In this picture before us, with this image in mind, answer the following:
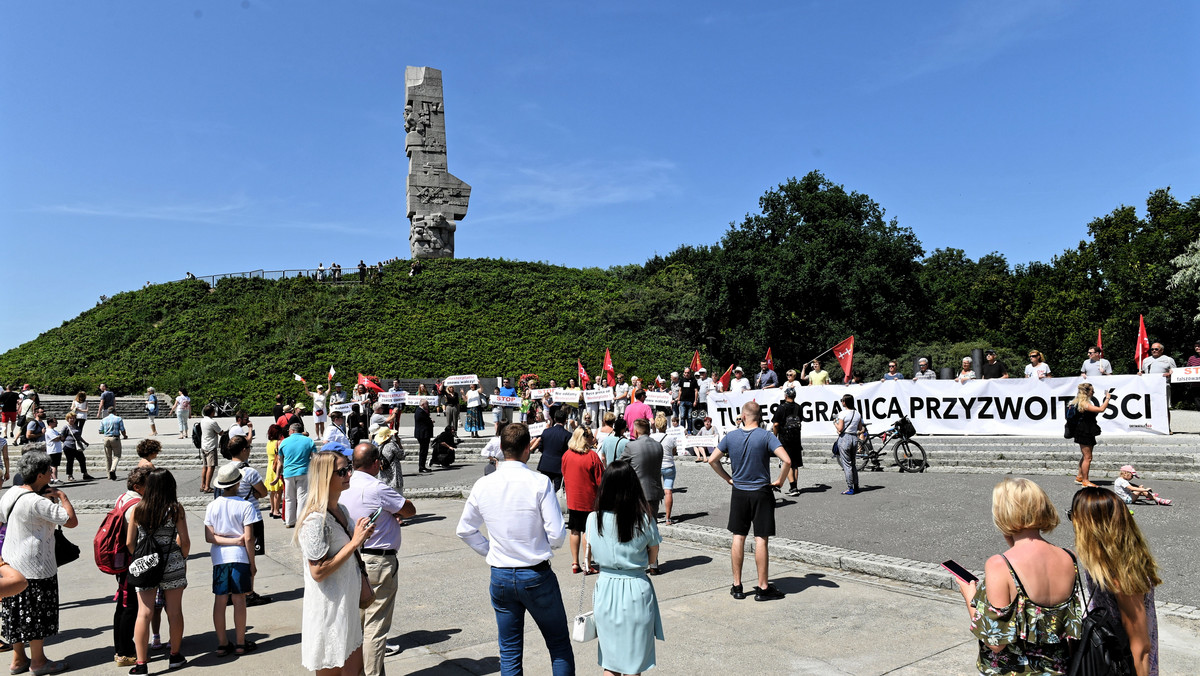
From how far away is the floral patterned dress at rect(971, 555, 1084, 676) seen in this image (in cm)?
325

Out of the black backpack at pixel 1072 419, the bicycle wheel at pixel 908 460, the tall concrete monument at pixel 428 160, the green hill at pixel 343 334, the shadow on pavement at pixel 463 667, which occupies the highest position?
the tall concrete monument at pixel 428 160

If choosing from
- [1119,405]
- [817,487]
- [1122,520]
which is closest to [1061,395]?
[1119,405]

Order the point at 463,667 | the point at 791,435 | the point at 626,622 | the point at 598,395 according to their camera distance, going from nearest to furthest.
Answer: the point at 626,622 → the point at 463,667 → the point at 791,435 → the point at 598,395

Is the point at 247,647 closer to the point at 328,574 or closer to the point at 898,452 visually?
the point at 328,574

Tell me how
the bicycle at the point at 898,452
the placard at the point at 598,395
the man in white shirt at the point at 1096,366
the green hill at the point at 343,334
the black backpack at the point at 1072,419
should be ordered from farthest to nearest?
1. the green hill at the point at 343,334
2. the placard at the point at 598,395
3. the man in white shirt at the point at 1096,366
4. the bicycle at the point at 898,452
5. the black backpack at the point at 1072,419

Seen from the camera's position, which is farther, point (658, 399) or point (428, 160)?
point (428, 160)

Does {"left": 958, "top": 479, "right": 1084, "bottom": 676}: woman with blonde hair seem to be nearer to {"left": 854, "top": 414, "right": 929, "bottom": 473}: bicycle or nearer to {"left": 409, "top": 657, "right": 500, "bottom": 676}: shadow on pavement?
{"left": 409, "top": 657, "right": 500, "bottom": 676}: shadow on pavement

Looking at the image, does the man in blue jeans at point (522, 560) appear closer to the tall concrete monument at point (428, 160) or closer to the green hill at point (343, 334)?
the green hill at point (343, 334)

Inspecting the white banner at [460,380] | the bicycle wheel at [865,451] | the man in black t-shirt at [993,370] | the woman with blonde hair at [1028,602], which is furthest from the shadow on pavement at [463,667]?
the white banner at [460,380]

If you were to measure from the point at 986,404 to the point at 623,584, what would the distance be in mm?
13856

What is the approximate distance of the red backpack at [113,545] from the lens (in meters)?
5.89

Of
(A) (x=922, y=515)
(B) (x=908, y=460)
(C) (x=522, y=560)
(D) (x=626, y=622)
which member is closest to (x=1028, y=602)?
(D) (x=626, y=622)

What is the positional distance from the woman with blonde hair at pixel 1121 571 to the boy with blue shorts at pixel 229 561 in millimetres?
5695

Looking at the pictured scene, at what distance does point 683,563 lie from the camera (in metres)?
8.87
